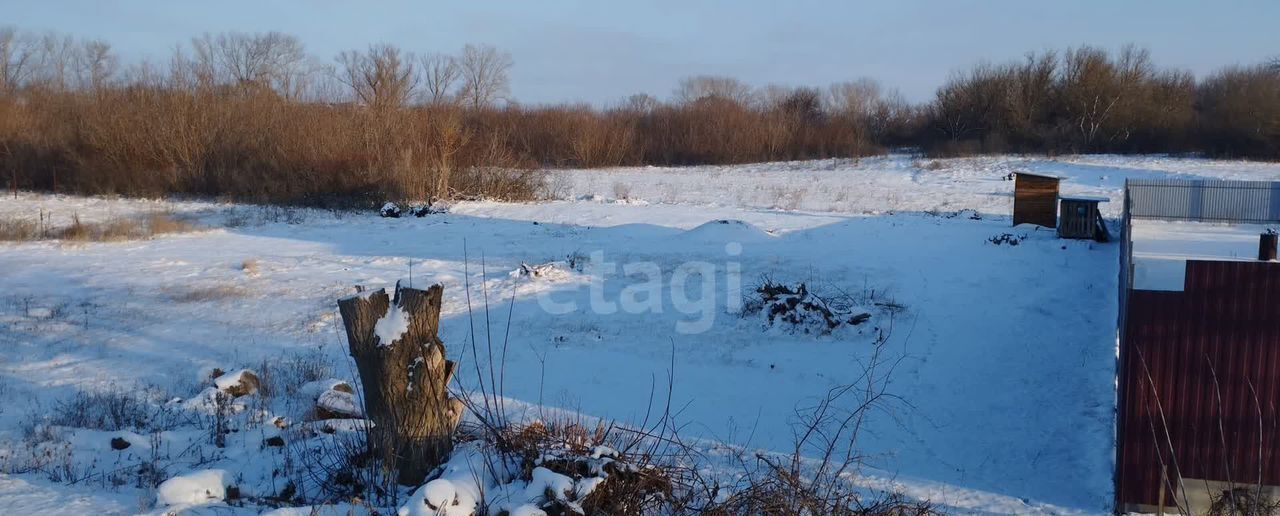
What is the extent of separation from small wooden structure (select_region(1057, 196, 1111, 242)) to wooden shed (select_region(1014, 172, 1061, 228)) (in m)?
1.72

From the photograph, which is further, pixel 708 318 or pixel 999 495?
pixel 708 318

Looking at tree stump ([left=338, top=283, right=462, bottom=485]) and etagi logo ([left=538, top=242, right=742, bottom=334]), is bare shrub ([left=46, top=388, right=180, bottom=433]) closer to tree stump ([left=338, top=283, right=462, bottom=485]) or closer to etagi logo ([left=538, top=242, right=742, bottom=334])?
tree stump ([left=338, top=283, right=462, bottom=485])

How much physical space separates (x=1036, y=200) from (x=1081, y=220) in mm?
2115

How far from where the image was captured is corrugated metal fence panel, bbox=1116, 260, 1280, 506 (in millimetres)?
5590

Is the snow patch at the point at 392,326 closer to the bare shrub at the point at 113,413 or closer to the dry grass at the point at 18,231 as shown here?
the bare shrub at the point at 113,413

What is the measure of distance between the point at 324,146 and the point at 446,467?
72.8 feet

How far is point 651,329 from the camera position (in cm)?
1087

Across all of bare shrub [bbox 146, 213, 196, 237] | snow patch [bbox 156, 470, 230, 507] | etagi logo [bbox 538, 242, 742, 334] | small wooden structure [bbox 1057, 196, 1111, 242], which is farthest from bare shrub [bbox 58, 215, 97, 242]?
small wooden structure [bbox 1057, 196, 1111, 242]

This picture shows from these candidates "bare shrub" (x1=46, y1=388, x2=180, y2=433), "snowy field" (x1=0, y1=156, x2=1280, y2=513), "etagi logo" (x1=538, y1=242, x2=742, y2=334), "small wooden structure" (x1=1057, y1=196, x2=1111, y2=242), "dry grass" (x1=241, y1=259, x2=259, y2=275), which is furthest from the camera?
"small wooden structure" (x1=1057, y1=196, x2=1111, y2=242)

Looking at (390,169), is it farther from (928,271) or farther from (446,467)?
(446,467)

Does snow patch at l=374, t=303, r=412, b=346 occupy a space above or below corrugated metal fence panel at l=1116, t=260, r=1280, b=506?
above

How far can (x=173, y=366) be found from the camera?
9359 mm

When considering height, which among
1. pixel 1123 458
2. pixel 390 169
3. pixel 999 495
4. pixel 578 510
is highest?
pixel 390 169

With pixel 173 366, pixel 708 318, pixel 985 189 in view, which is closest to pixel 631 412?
pixel 708 318
